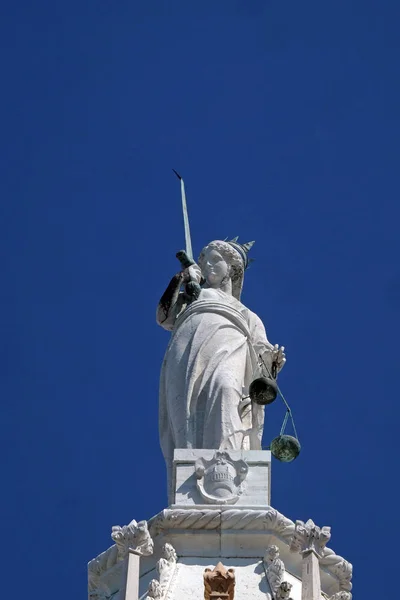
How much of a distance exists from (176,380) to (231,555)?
3507 mm

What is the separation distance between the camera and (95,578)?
2445cm

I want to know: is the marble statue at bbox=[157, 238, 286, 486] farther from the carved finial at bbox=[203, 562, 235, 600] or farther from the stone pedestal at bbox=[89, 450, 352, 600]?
the carved finial at bbox=[203, 562, 235, 600]

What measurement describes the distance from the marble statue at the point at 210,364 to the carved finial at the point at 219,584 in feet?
12.0

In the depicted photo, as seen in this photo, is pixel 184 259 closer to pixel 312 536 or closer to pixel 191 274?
pixel 191 274

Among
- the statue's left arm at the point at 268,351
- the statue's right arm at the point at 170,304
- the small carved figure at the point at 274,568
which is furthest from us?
the statue's right arm at the point at 170,304

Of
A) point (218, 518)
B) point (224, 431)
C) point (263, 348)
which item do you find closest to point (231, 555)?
point (218, 518)

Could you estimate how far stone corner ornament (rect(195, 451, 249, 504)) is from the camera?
2500cm

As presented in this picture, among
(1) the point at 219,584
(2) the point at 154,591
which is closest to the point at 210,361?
(2) the point at 154,591

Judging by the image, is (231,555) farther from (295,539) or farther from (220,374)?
(220,374)

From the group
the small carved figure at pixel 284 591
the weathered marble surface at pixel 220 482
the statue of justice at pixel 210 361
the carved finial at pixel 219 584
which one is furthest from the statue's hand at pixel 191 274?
the carved finial at pixel 219 584

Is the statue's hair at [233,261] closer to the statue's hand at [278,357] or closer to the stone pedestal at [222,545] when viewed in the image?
the statue's hand at [278,357]

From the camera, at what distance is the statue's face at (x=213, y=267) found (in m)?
29.1

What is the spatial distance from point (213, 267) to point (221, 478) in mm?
4887

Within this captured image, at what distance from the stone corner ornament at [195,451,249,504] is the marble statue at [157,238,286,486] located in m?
0.61
